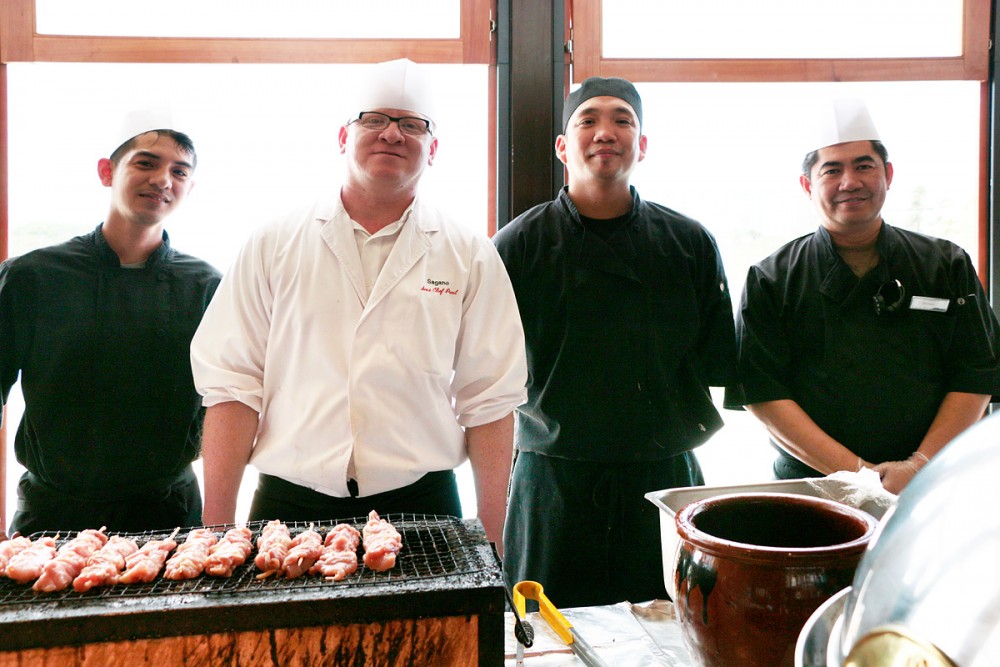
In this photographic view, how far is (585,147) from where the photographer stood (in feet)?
7.61

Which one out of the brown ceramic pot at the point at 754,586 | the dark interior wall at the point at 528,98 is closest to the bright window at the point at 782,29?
the dark interior wall at the point at 528,98

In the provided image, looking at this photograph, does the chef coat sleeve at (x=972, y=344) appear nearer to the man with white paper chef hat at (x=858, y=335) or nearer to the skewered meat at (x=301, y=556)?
the man with white paper chef hat at (x=858, y=335)

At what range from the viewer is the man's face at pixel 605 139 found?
2.28m

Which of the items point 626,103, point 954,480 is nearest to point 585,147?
point 626,103

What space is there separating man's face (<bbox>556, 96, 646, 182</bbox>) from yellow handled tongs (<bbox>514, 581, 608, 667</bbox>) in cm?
148

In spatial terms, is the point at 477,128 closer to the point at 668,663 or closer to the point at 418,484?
the point at 418,484

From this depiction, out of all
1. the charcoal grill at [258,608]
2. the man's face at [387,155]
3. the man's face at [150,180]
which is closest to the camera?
the charcoal grill at [258,608]

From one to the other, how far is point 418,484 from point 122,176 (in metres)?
1.42

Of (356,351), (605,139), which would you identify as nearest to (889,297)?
(605,139)

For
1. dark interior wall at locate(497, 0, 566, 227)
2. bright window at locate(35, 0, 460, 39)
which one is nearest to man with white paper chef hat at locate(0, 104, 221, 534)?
bright window at locate(35, 0, 460, 39)

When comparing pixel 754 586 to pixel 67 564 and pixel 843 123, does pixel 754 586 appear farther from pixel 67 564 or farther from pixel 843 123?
pixel 843 123

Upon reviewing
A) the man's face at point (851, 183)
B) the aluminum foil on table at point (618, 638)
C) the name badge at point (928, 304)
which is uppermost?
the man's face at point (851, 183)

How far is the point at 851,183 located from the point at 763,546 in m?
1.87

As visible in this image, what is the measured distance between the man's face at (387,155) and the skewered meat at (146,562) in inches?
42.7
